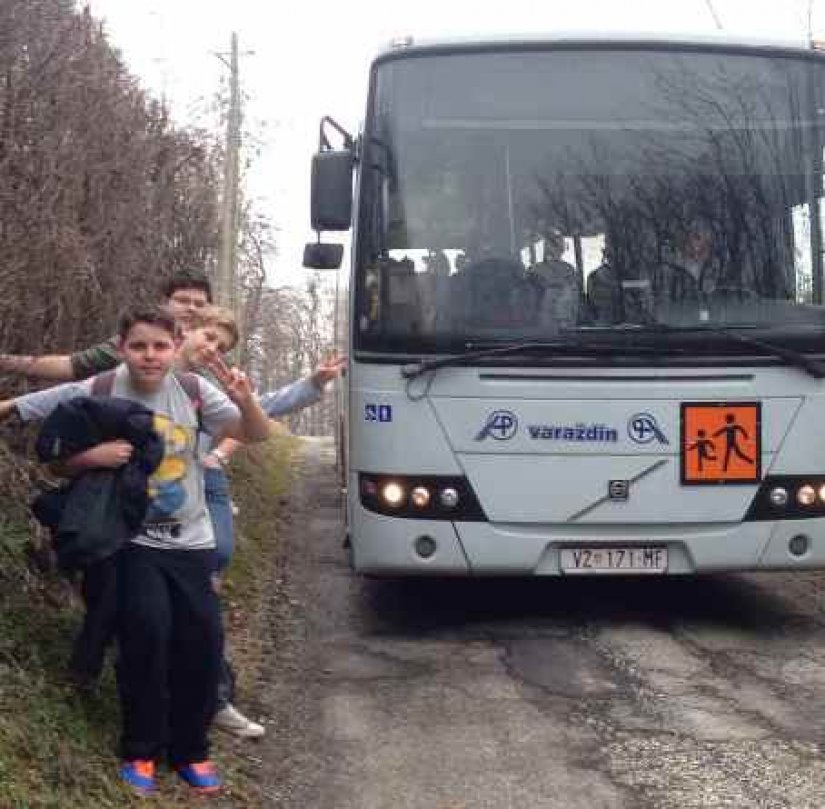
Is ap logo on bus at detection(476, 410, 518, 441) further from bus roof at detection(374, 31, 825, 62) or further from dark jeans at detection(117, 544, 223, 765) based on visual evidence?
dark jeans at detection(117, 544, 223, 765)

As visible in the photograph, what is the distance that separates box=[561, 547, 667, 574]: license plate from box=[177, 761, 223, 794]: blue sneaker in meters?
2.89

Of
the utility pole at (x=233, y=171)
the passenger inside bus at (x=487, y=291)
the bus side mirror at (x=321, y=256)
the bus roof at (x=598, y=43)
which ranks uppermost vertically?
the utility pole at (x=233, y=171)

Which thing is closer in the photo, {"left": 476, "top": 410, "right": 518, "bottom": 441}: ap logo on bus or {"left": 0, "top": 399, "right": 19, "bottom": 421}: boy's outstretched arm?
{"left": 0, "top": 399, "right": 19, "bottom": 421}: boy's outstretched arm

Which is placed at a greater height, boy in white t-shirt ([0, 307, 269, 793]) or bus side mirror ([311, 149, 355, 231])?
bus side mirror ([311, 149, 355, 231])

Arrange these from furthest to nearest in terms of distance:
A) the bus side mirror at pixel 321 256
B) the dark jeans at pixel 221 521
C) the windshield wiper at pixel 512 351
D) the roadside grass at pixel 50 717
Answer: the bus side mirror at pixel 321 256 → the windshield wiper at pixel 512 351 → the dark jeans at pixel 221 521 → the roadside grass at pixel 50 717

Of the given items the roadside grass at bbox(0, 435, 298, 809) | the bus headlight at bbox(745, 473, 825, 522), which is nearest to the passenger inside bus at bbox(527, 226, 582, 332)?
the bus headlight at bbox(745, 473, 825, 522)

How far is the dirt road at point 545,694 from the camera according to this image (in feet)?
16.2

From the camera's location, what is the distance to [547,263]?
23.1ft

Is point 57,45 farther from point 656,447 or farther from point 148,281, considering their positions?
point 656,447

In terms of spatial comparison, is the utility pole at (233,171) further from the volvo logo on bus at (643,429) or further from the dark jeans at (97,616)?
the dark jeans at (97,616)

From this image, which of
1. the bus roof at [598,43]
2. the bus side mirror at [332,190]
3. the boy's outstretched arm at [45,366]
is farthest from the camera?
the bus side mirror at [332,190]

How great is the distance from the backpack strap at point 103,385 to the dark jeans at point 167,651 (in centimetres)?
55

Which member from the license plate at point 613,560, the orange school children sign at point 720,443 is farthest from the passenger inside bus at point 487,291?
the license plate at point 613,560

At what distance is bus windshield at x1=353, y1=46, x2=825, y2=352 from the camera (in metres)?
6.98
